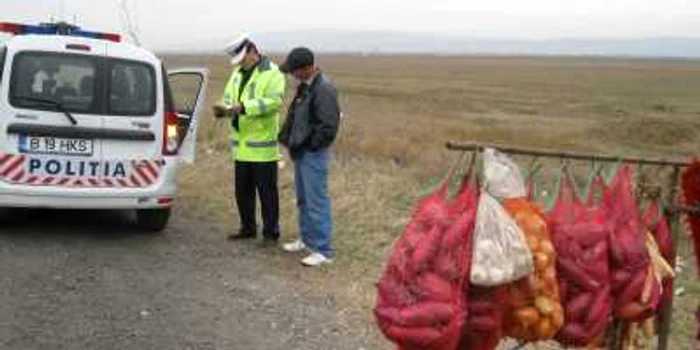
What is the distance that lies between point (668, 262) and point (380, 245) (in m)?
5.22

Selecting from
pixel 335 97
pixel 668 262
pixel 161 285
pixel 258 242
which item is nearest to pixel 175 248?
pixel 258 242

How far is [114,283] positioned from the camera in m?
7.54

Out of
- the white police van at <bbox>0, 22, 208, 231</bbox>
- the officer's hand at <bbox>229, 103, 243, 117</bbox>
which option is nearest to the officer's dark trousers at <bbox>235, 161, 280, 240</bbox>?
the officer's hand at <bbox>229, 103, 243, 117</bbox>

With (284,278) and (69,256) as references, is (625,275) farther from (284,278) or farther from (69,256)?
(69,256)

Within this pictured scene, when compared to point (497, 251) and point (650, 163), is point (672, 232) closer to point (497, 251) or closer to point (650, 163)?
point (650, 163)

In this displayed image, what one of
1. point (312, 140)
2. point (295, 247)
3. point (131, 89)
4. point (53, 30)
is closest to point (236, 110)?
point (312, 140)

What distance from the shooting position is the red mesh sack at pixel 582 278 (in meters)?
3.82

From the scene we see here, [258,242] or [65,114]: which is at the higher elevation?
[65,114]

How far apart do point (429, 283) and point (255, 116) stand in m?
5.27

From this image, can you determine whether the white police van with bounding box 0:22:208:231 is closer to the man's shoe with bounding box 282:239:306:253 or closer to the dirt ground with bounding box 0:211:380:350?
the dirt ground with bounding box 0:211:380:350

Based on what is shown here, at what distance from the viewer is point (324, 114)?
8078mm

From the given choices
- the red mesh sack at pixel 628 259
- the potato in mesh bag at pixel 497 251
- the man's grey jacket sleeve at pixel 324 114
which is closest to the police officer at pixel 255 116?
the man's grey jacket sleeve at pixel 324 114

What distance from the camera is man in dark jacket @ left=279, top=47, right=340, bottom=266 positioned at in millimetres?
8094

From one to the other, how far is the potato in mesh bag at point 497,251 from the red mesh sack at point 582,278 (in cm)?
27
